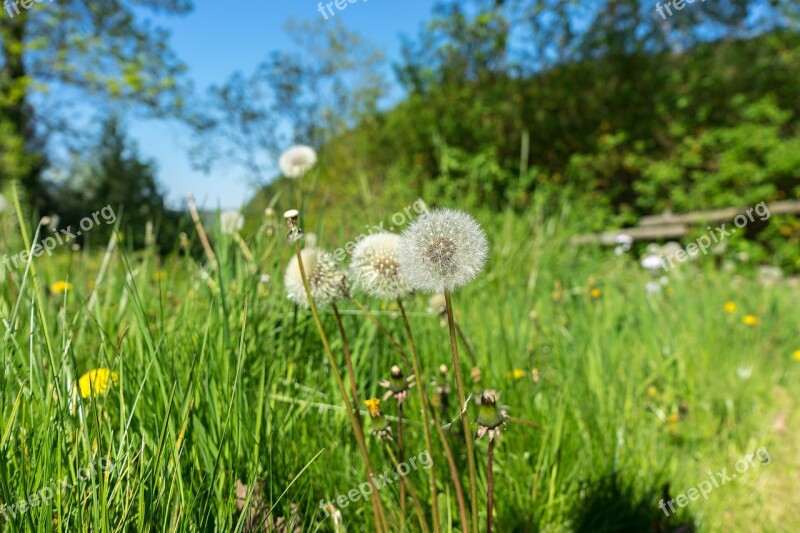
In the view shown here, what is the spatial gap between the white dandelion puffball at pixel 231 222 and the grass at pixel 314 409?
113 millimetres

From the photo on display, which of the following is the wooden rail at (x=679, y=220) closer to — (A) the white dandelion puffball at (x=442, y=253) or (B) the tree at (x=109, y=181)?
(A) the white dandelion puffball at (x=442, y=253)

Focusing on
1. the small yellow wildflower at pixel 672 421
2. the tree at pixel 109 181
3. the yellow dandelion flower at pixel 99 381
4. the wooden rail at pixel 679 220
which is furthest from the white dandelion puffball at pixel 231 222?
the tree at pixel 109 181

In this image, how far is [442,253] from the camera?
0.88m

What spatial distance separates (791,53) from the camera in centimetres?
738

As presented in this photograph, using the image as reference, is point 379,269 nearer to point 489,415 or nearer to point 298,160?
point 489,415

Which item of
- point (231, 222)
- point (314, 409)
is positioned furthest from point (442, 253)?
point (231, 222)

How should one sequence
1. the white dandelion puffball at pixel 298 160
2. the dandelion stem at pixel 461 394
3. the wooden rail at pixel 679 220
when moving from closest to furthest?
the dandelion stem at pixel 461 394 < the white dandelion puffball at pixel 298 160 < the wooden rail at pixel 679 220

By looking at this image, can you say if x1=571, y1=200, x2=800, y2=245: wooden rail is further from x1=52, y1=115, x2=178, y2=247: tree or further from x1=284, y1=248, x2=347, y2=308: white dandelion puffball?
x1=52, y1=115, x2=178, y2=247: tree

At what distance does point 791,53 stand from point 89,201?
48.7ft

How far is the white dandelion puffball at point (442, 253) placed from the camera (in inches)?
34.1

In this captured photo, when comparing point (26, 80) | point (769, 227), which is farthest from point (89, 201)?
point (769, 227)

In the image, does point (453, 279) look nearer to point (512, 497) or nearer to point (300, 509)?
point (300, 509)

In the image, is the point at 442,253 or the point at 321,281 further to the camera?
the point at 321,281

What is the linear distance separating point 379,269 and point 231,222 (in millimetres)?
1318
